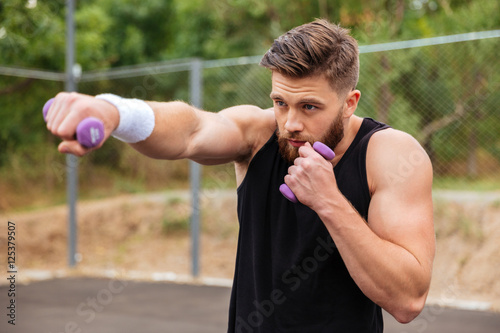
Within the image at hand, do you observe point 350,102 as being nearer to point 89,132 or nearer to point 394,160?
point 394,160

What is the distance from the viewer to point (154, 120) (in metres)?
1.49

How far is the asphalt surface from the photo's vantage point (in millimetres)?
4652

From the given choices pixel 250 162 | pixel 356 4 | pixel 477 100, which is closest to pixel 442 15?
pixel 356 4

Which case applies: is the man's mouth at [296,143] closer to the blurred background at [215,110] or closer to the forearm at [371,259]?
the forearm at [371,259]

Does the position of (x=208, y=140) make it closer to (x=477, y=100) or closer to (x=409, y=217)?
(x=409, y=217)

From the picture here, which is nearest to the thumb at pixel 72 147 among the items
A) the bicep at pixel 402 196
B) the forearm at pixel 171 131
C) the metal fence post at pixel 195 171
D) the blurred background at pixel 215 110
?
the forearm at pixel 171 131

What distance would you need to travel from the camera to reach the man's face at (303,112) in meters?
1.71

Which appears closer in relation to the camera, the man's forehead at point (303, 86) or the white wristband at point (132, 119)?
the white wristband at point (132, 119)

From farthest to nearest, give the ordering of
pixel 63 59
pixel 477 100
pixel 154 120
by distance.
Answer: pixel 63 59 < pixel 477 100 < pixel 154 120

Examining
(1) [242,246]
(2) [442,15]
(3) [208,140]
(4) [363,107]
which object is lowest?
(1) [242,246]

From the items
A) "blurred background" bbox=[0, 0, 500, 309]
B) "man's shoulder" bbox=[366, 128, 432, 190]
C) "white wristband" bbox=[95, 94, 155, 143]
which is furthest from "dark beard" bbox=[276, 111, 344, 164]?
"blurred background" bbox=[0, 0, 500, 309]

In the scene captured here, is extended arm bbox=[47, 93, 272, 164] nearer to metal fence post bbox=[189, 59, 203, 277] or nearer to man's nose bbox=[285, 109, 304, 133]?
man's nose bbox=[285, 109, 304, 133]

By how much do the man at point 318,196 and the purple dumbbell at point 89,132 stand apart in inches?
12.5

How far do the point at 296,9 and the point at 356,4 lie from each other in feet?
4.17
